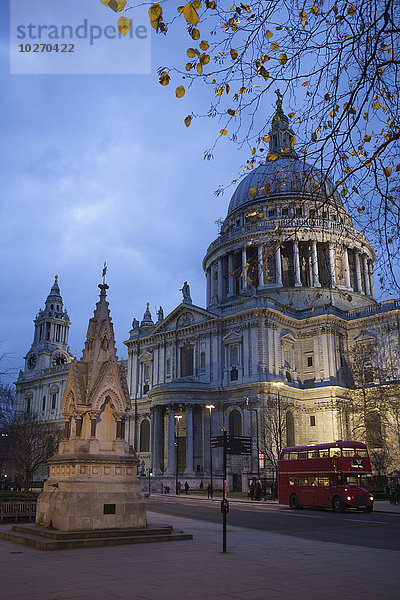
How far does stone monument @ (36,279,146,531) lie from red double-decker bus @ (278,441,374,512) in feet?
61.5

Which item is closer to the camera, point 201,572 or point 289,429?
point 201,572

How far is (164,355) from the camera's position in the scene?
7131 centimetres

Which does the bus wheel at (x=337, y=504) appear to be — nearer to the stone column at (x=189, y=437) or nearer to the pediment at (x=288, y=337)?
the stone column at (x=189, y=437)

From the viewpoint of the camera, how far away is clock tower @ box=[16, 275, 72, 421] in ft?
325

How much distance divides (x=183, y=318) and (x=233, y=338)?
8.86m

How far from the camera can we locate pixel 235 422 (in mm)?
61969

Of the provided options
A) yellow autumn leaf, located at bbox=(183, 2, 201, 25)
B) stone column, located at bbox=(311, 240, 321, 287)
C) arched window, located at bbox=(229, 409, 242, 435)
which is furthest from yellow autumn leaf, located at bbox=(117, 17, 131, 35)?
stone column, located at bbox=(311, 240, 321, 287)

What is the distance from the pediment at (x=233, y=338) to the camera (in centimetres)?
6359

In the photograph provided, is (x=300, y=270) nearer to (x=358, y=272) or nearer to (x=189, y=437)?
(x=358, y=272)

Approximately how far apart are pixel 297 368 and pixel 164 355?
54.2 feet

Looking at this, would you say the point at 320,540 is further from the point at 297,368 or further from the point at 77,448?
the point at 297,368

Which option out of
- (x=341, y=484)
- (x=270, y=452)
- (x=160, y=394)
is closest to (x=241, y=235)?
(x=160, y=394)

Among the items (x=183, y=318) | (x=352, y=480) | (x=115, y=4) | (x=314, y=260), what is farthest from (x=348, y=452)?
(x=314, y=260)

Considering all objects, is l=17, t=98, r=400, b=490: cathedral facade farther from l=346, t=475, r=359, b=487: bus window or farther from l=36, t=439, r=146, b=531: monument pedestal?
l=36, t=439, r=146, b=531: monument pedestal
